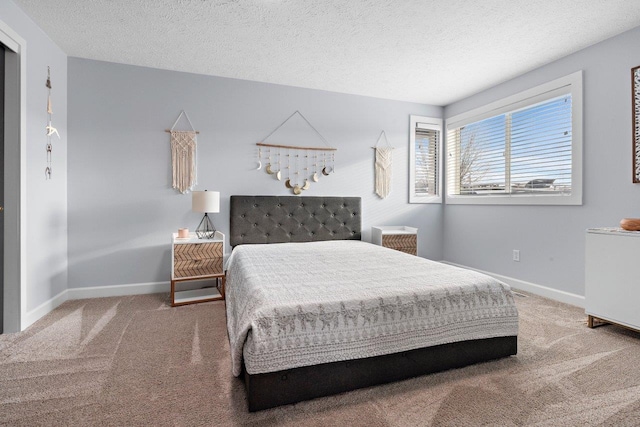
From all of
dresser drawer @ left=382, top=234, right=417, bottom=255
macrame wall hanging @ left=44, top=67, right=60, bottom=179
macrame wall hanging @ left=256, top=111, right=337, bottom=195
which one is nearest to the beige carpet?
macrame wall hanging @ left=44, top=67, right=60, bottom=179

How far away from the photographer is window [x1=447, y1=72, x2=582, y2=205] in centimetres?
306

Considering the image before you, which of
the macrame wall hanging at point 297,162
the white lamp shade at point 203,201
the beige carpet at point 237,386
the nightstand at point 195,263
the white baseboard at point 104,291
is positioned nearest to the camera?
the beige carpet at point 237,386

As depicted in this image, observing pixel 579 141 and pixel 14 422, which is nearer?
pixel 14 422

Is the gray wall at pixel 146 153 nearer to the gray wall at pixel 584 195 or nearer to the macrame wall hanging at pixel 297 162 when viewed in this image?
the macrame wall hanging at pixel 297 162

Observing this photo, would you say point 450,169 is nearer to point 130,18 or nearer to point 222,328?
point 222,328

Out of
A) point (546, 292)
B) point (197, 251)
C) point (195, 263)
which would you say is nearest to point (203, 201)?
point (197, 251)

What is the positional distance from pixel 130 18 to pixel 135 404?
108 inches

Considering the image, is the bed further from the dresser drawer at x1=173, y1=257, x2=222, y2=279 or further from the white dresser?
the white dresser

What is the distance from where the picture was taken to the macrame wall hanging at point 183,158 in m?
3.43

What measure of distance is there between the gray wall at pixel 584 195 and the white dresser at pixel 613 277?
1.64ft

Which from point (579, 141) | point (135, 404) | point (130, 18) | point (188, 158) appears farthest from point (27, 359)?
point (579, 141)

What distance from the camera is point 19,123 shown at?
237 cm

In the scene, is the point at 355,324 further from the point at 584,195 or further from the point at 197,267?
the point at 584,195

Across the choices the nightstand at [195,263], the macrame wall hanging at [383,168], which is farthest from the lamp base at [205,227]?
the macrame wall hanging at [383,168]
